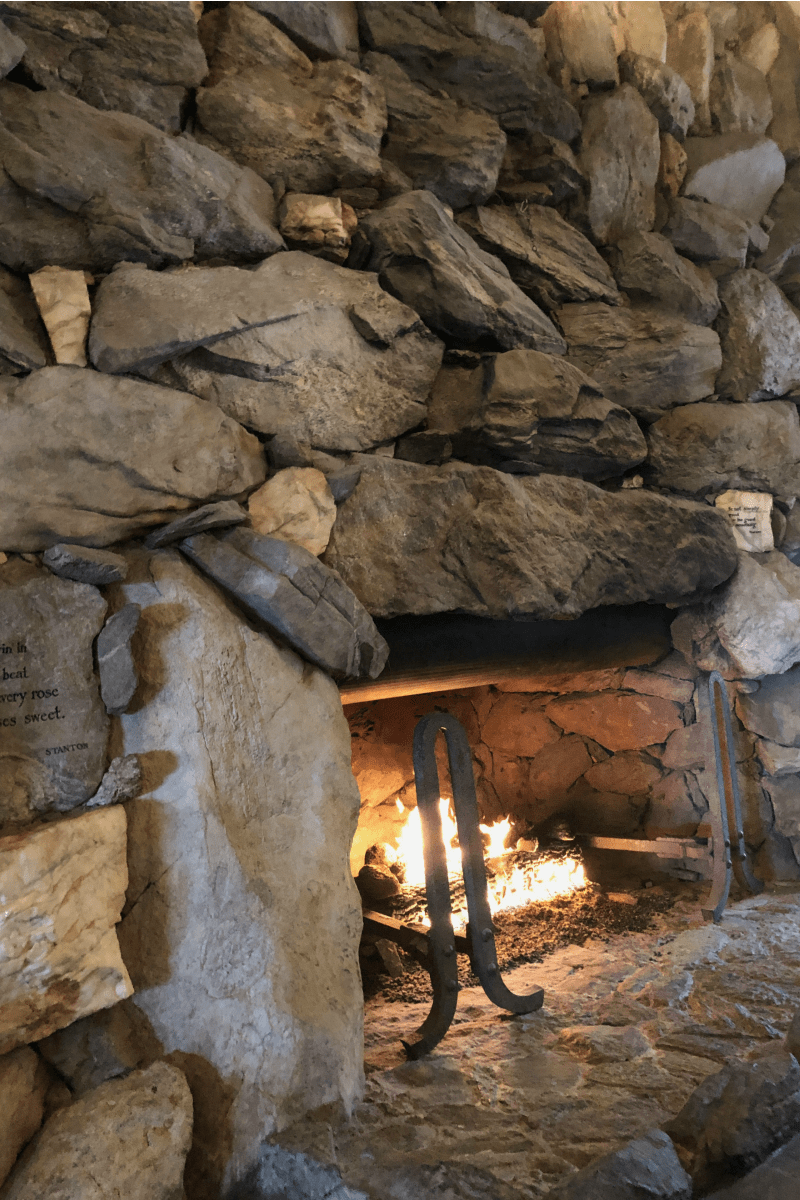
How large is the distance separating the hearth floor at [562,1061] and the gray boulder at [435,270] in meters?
2.18

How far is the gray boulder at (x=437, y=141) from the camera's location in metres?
2.55

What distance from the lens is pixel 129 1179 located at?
1.36 metres

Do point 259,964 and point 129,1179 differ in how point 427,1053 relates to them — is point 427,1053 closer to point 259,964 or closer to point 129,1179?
point 259,964

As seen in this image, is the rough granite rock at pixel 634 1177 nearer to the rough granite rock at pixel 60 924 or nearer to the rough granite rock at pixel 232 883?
the rough granite rock at pixel 232 883

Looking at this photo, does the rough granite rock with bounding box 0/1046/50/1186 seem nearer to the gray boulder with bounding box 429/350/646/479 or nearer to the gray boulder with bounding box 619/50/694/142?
the gray boulder with bounding box 429/350/646/479

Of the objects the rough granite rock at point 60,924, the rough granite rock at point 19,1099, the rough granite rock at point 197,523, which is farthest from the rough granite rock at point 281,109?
the rough granite rock at point 19,1099

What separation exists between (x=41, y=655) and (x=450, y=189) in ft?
6.81

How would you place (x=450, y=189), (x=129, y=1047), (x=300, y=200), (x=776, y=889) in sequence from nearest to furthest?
(x=129, y=1047) < (x=300, y=200) < (x=450, y=189) < (x=776, y=889)

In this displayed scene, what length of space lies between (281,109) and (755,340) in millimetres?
2140

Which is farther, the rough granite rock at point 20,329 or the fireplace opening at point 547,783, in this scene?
the fireplace opening at point 547,783

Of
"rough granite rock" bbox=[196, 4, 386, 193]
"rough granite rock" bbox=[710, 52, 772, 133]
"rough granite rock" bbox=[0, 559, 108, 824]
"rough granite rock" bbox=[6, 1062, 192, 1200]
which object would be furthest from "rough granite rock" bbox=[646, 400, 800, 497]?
"rough granite rock" bbox=[6, 1062, 192, 1200]

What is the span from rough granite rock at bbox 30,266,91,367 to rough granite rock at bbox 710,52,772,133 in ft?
10.3

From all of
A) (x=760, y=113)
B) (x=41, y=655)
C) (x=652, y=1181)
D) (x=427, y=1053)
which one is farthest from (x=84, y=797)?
(x=760, y=113)

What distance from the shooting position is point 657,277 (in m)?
3.10
